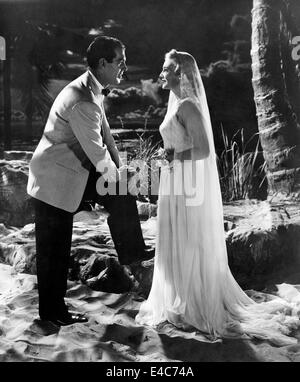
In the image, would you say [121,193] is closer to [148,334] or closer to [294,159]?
[148,334]

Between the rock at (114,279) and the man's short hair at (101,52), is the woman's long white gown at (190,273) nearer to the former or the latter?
the rock at (114,279)

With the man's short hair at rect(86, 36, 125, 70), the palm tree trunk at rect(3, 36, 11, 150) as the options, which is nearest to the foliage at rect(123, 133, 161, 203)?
the man's short hair at rect(86, 36, 125, 70)

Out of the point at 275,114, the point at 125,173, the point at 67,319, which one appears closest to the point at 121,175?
the point at 125,173

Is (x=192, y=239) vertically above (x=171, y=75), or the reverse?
(x=171, y=75)

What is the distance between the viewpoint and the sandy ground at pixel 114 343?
3.27 m

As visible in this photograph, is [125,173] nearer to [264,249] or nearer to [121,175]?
[121,175]

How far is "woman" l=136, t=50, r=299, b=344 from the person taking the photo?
3.31 meters

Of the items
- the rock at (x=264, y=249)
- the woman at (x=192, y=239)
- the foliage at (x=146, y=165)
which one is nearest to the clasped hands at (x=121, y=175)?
the woman at (x=192, y=239)

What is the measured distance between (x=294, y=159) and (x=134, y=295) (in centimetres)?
172

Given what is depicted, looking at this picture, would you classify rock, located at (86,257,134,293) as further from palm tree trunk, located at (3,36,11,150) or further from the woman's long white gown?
palm tree trunk, located at (3,36,11,150)

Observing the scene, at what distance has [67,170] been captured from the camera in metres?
3.31

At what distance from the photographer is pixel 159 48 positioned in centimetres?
404

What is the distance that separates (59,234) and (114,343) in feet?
2.75
